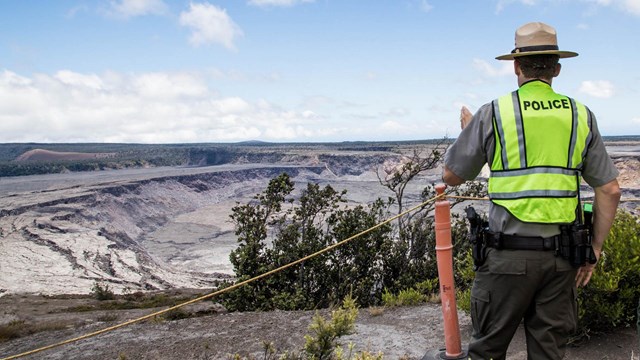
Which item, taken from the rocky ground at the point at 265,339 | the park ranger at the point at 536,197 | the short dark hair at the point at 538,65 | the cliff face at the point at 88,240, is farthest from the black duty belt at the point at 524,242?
the cliff face at the point at 88,240

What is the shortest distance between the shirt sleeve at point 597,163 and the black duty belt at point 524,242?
1.20 ft

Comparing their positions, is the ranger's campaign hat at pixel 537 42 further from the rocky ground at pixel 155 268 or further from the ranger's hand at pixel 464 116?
the rocky ground at pixel 155 268

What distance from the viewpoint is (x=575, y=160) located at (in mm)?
2439

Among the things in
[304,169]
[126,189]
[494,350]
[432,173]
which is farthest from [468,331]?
[304,169]

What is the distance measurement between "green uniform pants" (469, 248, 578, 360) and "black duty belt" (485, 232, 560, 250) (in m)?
0.02

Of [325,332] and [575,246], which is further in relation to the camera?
[325,332]

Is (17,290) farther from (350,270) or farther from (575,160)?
(575,160)

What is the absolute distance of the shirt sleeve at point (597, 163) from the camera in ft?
8.13

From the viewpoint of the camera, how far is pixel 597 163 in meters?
2.48

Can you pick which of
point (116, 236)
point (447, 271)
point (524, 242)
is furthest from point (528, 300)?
point (116, 236)

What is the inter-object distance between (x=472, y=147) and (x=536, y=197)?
0.38 m

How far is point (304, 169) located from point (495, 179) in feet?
320

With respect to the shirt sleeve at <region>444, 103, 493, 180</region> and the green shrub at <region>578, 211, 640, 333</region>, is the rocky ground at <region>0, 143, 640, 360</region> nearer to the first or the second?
the green shrub at <region>578, 211, 640, 333</region>

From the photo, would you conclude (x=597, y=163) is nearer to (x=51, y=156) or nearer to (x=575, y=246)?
(x=575, y=246)
